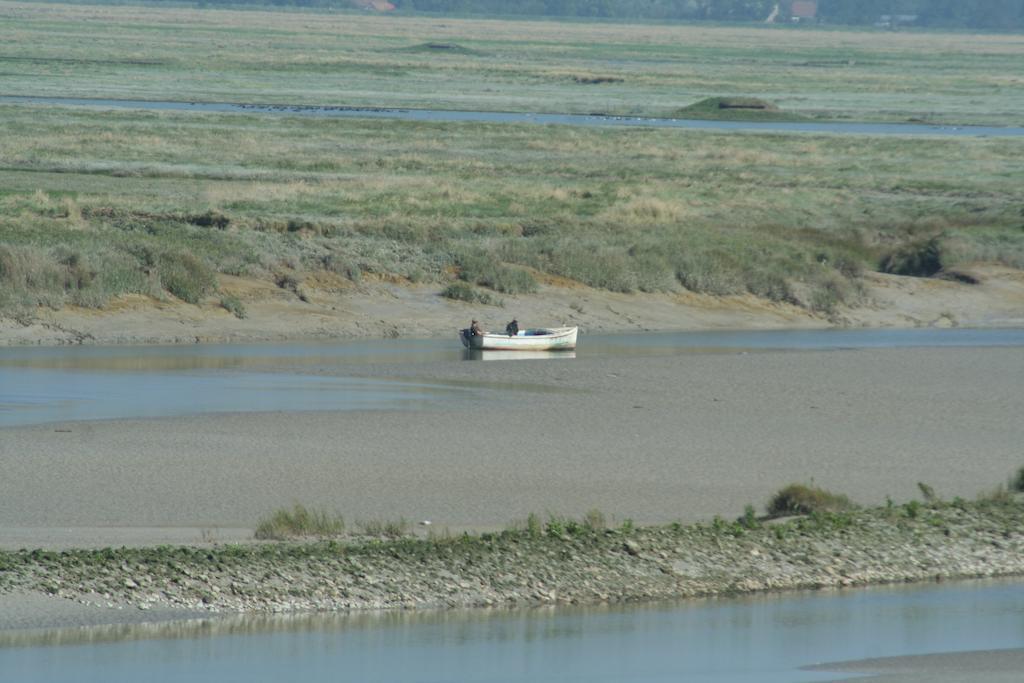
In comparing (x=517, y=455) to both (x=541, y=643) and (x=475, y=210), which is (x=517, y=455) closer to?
(x=541, y=643)

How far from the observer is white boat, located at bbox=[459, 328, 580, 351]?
112ft

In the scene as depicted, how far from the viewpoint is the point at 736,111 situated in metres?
98.9

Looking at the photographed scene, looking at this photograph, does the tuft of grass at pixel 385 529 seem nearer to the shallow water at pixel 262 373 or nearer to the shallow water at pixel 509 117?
the shallow water at pixel 262 373

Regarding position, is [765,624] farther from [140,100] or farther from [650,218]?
[140,100]

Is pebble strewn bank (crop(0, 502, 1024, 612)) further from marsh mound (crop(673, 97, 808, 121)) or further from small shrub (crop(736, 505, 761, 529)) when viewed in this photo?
marsh mound (crop(673, 97, 808, 121))

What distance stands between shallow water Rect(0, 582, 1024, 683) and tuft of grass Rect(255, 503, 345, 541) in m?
1.69

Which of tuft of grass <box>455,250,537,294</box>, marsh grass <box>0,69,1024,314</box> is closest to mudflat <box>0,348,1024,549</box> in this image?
tuft of grass <box>455,250,537,294</box>

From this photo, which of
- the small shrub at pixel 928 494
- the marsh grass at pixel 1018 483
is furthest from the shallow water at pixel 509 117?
the small shrub at pixel 928 494

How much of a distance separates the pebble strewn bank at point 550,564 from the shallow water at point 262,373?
9.82 meters

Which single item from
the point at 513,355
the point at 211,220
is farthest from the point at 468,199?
the point at 513,355

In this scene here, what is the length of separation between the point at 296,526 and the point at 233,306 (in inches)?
806

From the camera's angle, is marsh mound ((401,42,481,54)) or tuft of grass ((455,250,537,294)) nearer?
tuft of grass ((455,250,537,294))

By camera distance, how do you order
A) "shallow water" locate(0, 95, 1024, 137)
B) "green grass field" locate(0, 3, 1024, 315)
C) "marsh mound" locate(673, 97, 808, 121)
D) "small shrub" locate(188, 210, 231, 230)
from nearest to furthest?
"green grass field" locate(0, 3, 1024, 315), "small shrub" locate(188, 210, 231, 230), "shallow water" locate(0, 95, 1024, 137), "marsh mound" locate(673, 97, 808, 121)

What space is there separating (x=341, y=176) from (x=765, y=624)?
4218 cm
